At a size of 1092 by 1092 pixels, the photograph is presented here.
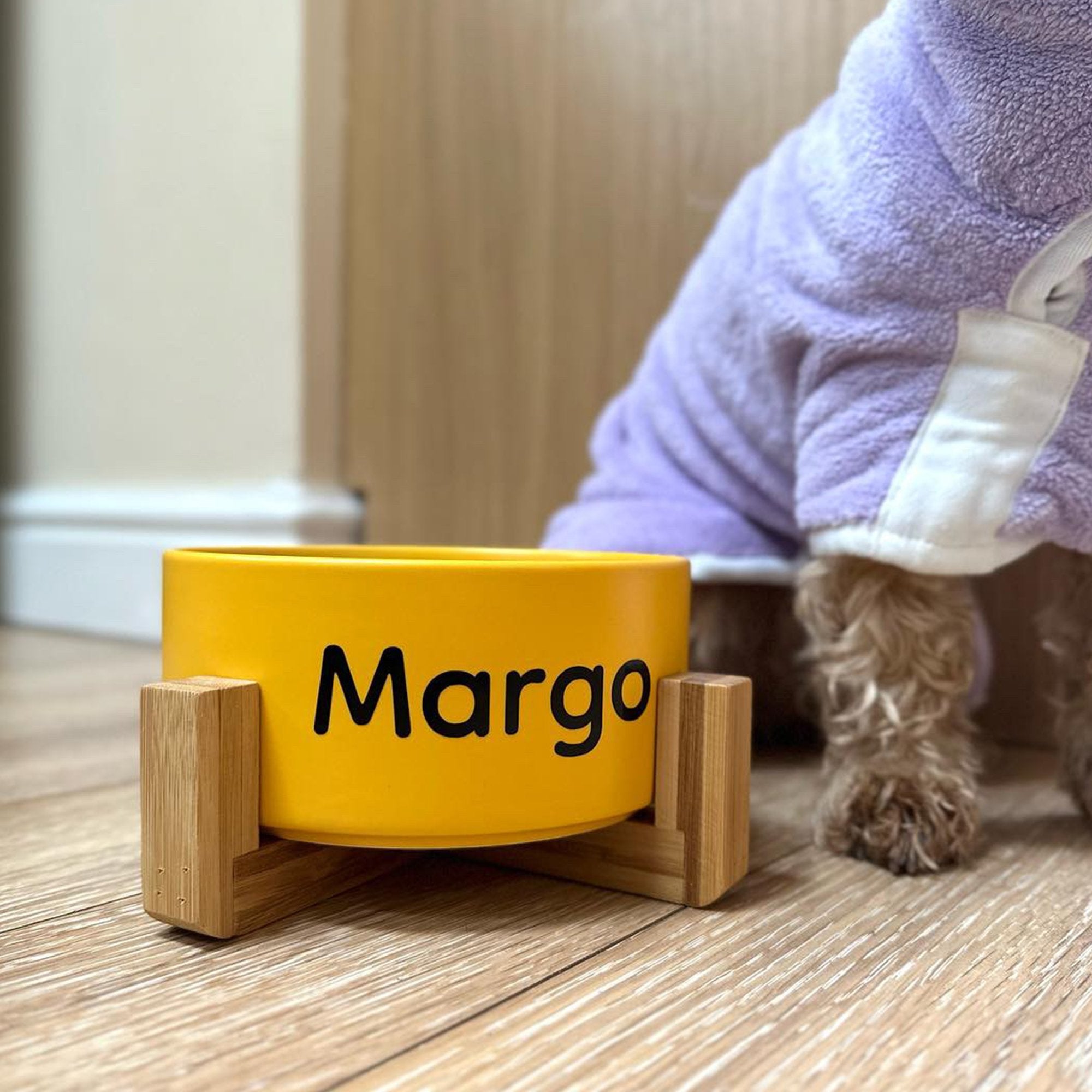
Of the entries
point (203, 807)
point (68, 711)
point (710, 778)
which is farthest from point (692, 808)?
point (68, 711)

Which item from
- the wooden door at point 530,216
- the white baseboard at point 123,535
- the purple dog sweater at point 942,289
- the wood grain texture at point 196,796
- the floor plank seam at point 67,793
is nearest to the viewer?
the wood grain texture at point 196,796

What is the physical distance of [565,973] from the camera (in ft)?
1.79

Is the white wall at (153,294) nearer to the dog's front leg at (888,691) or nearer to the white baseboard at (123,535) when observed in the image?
the white baseboard at (123,535)

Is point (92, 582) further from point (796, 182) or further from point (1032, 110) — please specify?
point (1032, 110)

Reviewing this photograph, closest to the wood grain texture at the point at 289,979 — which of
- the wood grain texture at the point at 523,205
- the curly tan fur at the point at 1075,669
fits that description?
the curly tan fur at the point at 1075,669

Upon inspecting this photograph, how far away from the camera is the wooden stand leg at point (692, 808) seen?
2.09 feet

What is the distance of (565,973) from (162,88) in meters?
1.51

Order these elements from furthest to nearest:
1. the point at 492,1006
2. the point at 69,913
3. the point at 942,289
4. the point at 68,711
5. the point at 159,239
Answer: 1. the point at 159,239
2. the point at 68,711
3. the point at 942,289
4. the point at 69,913
5. the point at 492,1006

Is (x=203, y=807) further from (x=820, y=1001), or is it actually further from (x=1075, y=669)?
(x=1075, y=669)

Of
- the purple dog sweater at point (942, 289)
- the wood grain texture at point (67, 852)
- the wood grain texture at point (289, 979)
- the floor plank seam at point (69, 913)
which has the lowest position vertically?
the wood grain texture at point (67, 852)

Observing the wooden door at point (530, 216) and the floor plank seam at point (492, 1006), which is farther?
the wooden door at point (530, 216)

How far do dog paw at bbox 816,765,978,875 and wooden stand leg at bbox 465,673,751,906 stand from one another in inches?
4.5

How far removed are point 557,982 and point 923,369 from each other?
1.43 ft

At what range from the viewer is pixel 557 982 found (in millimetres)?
537
